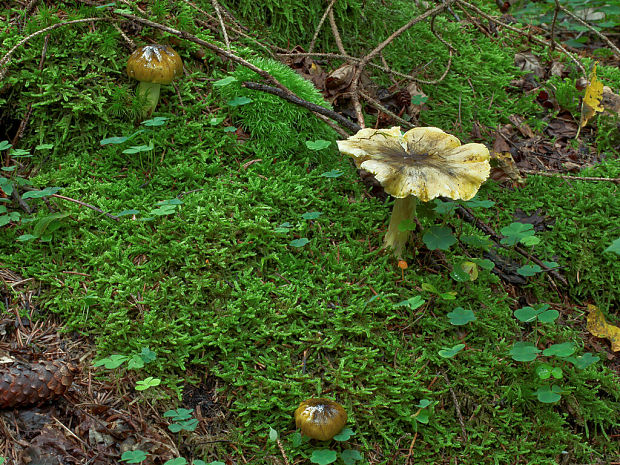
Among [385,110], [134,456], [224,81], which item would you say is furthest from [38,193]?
[385,110]

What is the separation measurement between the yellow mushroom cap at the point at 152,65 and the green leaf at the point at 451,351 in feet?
7.48

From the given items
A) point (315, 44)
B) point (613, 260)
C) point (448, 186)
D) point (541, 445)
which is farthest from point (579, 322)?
point (315, 44)

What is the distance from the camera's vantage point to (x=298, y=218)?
3.16 metres

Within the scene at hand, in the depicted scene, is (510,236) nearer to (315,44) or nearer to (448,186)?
(448,186)

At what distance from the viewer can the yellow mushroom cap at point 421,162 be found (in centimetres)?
265

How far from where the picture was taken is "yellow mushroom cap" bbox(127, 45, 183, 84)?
3180 mm

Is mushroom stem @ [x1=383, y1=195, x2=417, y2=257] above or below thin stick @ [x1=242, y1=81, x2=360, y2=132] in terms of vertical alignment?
below

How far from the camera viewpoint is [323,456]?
2270mm

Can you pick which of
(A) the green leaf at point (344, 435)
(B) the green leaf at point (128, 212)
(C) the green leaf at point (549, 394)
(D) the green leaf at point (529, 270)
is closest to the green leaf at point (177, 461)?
(A) the green leaf at point (344, 435)

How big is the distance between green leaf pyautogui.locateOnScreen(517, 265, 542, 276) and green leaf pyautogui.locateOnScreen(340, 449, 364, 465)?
1.50 metres

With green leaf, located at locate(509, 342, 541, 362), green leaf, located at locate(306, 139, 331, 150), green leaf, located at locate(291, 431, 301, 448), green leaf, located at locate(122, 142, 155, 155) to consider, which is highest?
green leaf, located at locate(122, 142, 155, 155)

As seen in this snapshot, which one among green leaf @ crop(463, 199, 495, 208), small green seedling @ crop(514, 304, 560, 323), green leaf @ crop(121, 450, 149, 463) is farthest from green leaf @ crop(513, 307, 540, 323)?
green leaf @ crop(121, 450, 149, 463)

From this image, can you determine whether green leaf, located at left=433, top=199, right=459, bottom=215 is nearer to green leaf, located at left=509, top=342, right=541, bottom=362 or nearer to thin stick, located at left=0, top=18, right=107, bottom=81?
green leaf, located at left=509, top=342, right=541, bottom=362

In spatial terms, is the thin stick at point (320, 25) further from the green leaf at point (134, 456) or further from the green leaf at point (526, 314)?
the green leaf at point (134, 456)
